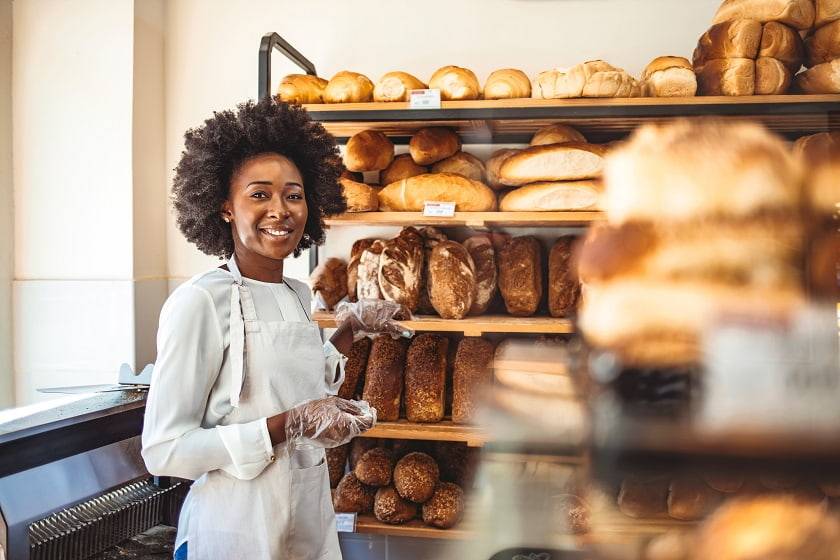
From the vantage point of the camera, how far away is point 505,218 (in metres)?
2.16

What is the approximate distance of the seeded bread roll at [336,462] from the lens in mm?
2414

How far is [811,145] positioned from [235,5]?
9.29 feet

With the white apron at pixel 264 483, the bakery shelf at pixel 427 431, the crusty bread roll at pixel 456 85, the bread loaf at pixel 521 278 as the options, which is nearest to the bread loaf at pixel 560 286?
the bread loaf at pixel 521 278

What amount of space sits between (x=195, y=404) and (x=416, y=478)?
1174 mm

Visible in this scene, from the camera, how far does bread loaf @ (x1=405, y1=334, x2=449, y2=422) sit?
7.64ft

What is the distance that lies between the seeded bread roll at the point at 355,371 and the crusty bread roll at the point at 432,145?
2.43 feet

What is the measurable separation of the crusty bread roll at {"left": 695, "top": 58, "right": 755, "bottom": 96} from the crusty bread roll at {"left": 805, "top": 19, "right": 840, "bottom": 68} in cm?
23

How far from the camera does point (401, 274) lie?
93.4 inches

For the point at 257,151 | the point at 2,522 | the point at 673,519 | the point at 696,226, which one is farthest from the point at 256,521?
the point at 696,226

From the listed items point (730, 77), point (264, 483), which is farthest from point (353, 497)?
point (730, 77)

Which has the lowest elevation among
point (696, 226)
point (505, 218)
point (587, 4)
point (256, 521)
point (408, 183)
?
point (256, 521)

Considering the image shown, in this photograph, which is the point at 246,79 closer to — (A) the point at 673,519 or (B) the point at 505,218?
(B) the point at 505,218

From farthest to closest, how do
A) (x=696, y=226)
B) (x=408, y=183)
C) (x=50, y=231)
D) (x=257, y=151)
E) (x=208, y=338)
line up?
(x=50, y=231) < (x=408, y=183) < (x=257, y=151) < (x=208, y=338) < (x=696, y=226)

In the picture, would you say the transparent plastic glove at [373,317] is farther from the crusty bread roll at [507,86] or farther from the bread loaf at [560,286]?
the crusty bread roll at [507,86]
